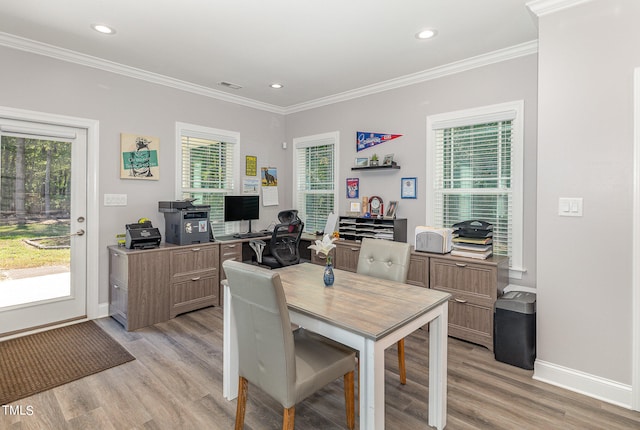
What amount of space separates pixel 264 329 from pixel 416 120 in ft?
10.4

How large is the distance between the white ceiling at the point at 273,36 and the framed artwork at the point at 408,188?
119 centimetres

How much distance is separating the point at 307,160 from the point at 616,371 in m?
4.20

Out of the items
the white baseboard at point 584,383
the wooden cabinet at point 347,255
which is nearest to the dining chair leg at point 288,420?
the white baseboard at point 584,383

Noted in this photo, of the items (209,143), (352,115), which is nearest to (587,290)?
(352,115)

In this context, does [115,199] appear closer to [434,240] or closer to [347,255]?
[347,255]

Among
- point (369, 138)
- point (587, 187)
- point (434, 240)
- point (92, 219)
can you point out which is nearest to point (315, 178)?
point (369, 138)

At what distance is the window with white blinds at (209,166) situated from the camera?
175 inches

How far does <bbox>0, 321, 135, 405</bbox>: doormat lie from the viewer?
248 cm

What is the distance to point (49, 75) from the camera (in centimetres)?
338

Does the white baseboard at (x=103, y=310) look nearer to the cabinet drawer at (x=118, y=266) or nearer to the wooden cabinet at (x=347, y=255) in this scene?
the cabinet drawer at (x=118, y=266)

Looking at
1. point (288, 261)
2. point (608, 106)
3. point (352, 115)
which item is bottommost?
point (288, 261)

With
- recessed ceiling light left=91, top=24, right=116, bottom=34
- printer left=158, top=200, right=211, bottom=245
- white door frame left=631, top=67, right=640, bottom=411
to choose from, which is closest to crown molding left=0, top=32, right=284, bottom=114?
recessed ceiling light left=91, top=24, right=116, bottom=34

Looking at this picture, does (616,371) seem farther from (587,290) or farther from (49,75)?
(49,75)

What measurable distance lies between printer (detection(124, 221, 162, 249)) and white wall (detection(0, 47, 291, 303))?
0.35 metres
